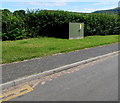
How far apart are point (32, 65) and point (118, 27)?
15950 millimetres

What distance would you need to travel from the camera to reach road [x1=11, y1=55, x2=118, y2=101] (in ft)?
9.96

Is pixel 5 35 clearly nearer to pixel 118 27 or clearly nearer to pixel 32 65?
pixel 32 65

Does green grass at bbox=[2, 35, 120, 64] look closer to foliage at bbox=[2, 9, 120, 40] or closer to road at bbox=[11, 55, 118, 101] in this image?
foliage at bbox=[2, 9, 120, 40]

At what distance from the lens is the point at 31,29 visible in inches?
485

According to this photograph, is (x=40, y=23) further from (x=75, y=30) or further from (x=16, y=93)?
(x=16, y=93)

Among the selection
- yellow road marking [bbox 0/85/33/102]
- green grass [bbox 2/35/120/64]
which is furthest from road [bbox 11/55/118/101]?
green grass [bbox 2/35/120/64]

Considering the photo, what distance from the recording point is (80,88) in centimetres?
346

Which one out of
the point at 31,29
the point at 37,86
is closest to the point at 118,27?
the point at 31,29

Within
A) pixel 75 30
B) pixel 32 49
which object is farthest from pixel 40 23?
pixel 32 49

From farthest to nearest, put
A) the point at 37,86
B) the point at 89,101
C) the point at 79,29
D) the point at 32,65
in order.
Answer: the point at 79,29 → the point at 32,65 → the point at 37,86 → the point at 89,101

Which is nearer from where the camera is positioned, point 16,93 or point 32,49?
point 16,93

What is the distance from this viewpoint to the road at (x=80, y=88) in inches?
119

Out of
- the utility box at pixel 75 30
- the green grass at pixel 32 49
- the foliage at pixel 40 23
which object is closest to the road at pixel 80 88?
the green grass at pixel 32 49

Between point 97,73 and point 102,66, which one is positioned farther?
point 102,66
